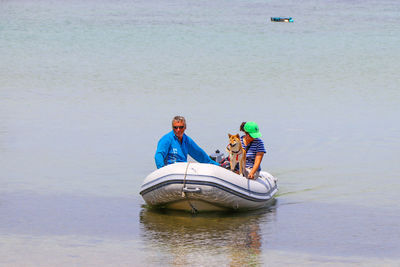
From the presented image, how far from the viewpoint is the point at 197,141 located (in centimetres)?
1873

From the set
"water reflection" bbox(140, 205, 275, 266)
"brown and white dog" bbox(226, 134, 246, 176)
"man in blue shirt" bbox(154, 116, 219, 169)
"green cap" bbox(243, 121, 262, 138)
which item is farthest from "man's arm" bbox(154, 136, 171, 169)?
"green cap" bbox(243, 121, 262, 138)

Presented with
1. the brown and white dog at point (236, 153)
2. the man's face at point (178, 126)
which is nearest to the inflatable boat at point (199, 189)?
the brown and white dog at point (236, 153)

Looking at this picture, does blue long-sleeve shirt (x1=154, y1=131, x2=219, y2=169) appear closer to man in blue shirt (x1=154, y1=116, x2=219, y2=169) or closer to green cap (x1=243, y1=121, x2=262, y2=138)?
man in blue shirt (x1=154, y1=116, x2=219, y2=169)

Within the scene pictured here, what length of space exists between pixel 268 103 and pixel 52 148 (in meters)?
8.45

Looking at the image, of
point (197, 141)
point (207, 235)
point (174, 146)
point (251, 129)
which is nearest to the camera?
point (207, 235)

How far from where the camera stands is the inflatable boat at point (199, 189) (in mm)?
A: 11898

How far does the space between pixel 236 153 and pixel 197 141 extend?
6.46 m

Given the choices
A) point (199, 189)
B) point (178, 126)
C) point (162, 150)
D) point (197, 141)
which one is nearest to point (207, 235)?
point (199, 189)

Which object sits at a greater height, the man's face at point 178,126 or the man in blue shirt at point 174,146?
the man's face at point 178,126

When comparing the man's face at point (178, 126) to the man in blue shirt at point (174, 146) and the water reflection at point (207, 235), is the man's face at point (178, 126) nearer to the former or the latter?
the man in blue shirt at point (174, 146)

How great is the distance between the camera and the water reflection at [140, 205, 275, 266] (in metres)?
10.4

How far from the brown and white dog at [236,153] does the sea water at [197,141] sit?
771mm

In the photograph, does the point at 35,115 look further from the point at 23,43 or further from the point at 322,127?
the point at 23,43

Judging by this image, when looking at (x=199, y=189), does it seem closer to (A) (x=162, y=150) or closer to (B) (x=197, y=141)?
(A) (x=162, y=150)
